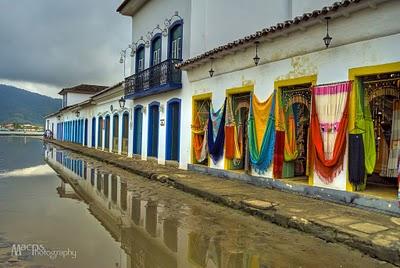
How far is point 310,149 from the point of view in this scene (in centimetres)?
945

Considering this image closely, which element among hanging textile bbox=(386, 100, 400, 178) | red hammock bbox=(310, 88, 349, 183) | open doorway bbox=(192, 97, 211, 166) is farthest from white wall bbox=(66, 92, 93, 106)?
hanging textile bbox=(386, 100, 400, 178)

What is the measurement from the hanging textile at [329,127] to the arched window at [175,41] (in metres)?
9.83

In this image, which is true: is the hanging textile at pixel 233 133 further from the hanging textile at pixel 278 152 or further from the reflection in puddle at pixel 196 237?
the reflection in puddle at pixel 196 237

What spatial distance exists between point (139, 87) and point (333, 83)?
13.8 m

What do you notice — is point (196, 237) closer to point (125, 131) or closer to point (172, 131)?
point (172, 131)

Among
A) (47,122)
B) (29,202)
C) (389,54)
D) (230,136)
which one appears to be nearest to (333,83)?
(389,54)

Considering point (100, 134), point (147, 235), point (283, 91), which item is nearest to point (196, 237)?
point (147, 235)

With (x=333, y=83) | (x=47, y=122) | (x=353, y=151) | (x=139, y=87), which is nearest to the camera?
(x=353, y=151)

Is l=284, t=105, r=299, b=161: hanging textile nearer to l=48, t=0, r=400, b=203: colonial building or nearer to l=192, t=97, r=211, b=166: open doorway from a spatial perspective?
l=48, t=0, r=400, b=203: colonial building

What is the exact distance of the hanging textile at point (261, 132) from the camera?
10.7 m

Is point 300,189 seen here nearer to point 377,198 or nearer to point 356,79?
point 377,198

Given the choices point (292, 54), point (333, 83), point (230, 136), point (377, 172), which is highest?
point (292, 54)

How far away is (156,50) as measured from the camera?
2109 cm

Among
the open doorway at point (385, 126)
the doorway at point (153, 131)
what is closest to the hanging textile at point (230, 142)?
the open doorway at point (385, 126)
